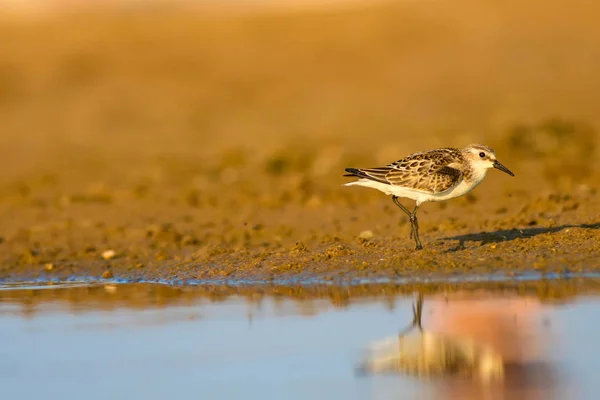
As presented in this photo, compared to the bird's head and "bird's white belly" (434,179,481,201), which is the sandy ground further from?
the bird's head

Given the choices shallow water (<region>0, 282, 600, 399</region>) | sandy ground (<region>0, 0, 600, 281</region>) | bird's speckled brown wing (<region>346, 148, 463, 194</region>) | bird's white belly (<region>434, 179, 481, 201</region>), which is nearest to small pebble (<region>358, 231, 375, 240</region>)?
sandy ground (<region>0, 0, 600, 281</region>)

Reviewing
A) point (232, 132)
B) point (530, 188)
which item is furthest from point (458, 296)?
point (232, 132)

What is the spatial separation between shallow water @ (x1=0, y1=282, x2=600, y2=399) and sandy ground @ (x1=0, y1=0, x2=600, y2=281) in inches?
60.2

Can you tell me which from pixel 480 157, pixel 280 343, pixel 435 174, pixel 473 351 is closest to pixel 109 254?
pixel 435 174

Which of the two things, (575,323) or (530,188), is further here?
(530,188)

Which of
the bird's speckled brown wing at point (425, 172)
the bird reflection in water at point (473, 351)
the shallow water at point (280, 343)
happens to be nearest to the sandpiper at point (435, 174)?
the bird's speckled brown wing at point (425, 172)

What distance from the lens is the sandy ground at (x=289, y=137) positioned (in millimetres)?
12852

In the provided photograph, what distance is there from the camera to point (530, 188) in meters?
17.1

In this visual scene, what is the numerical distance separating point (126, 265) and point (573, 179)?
7351mm

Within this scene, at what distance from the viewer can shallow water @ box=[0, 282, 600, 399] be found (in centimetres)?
678

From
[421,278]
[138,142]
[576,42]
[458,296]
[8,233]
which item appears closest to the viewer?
[458,296]

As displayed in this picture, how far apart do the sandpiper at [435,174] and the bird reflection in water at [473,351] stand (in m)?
2.71

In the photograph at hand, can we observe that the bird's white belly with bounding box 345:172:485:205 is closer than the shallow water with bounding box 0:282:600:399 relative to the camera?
No

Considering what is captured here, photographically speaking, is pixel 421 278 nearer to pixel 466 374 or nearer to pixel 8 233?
pixel 466 374
